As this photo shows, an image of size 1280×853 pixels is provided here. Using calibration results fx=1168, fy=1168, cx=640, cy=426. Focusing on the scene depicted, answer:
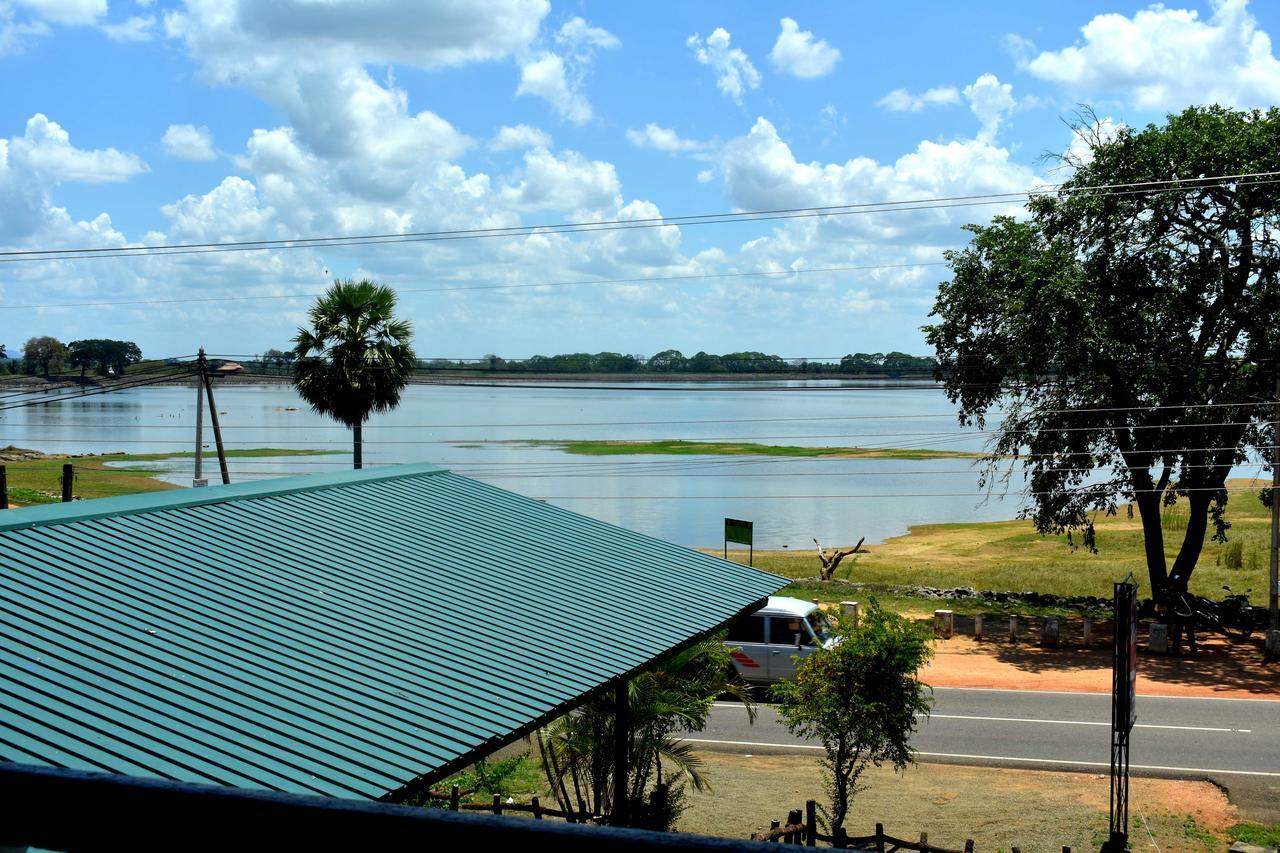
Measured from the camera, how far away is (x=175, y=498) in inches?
525

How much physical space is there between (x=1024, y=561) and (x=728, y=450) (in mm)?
57147

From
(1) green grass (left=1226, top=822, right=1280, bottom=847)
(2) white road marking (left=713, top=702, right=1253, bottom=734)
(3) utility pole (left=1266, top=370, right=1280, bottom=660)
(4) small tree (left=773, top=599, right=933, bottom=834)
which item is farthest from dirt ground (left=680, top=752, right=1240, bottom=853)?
(3) utility pole (left=1266, top=370, right=1280, bottom=660)

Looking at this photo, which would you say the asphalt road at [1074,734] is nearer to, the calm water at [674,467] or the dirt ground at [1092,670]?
the dirt ground at [1092,670]

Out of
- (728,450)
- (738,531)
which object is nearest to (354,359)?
(738,531)

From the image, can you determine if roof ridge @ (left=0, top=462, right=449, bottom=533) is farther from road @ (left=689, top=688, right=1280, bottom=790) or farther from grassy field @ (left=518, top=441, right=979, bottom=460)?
grassy field @ (left=518, top=441, right=979, bottom=460)

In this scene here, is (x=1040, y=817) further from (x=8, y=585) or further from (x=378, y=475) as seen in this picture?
(x=8, y=585)

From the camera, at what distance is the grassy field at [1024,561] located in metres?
41.8

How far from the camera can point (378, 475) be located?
55.6 ft

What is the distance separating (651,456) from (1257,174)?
7282 centimetres

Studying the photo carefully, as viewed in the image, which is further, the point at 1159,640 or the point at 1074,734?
the point at 1159,640

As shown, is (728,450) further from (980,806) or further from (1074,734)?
(980,806)

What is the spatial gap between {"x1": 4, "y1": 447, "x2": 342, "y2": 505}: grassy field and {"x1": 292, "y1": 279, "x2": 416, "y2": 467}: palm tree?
21243 mm

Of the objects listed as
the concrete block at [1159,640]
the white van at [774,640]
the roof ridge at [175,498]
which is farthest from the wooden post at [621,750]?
the concrete block at [1159,640]

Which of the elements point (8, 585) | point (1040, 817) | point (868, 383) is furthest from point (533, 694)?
point (868, 383)
